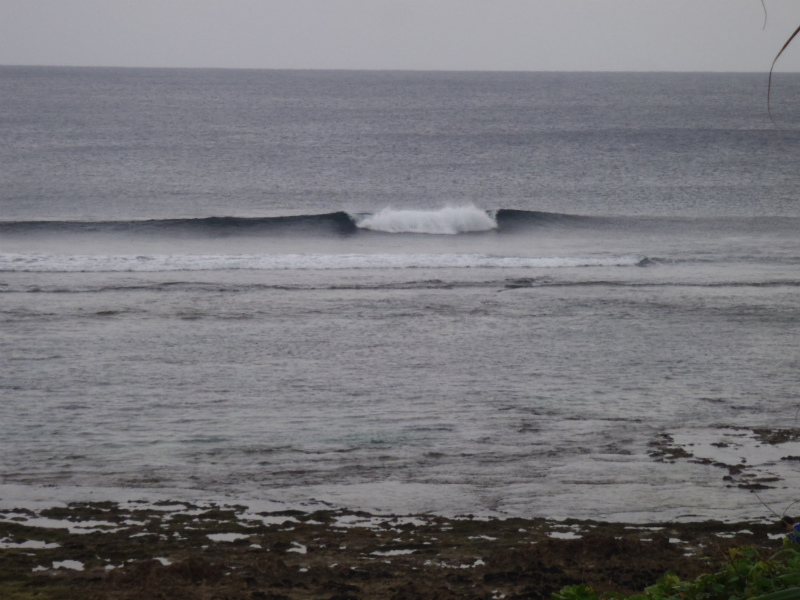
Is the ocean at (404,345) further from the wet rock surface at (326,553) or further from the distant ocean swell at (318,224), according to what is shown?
the wet rock surface at (326,553)

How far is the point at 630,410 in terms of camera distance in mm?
9953

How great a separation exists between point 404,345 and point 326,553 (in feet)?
23.8

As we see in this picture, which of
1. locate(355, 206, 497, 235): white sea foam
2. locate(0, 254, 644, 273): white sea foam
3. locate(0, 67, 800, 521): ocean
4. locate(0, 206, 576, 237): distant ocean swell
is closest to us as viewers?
locate(0, 67, 800, 521): ocean

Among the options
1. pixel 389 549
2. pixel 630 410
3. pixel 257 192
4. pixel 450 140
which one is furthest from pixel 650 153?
pixel 389 549

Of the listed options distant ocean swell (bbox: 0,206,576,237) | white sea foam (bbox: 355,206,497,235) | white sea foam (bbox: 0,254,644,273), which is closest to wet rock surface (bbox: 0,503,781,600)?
white sea foam (bbox: 0,254,644,273)

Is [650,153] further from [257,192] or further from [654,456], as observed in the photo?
[654,456]

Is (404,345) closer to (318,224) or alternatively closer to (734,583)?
(734,583)

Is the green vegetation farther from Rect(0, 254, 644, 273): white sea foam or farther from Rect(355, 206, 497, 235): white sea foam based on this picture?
Rect(355, 206, 497, 235): white sea foam

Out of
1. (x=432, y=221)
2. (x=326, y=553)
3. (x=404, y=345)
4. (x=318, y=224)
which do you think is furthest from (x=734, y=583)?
(x=432, y=221)

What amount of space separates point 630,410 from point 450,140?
182 feet

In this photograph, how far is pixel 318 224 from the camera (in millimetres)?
28844

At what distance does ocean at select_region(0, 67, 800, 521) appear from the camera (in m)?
7.86

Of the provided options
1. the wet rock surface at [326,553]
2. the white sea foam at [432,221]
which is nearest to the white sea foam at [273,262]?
the white sea foam at [432,221]

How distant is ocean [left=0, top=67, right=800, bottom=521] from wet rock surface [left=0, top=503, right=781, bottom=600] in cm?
40
